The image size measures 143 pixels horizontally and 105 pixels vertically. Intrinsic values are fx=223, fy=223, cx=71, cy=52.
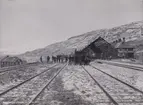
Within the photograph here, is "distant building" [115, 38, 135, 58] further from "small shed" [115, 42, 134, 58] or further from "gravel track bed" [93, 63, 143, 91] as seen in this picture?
"gravel track bed" [93, 63, 143, 91]

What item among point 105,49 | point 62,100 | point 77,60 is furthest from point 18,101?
point 105,49

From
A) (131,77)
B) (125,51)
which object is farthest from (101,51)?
(131,77)

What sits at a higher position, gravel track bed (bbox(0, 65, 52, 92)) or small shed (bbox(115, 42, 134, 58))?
small shed (bbox(115, 42, 134, 58))

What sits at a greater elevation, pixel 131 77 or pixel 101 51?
pixel 101 51

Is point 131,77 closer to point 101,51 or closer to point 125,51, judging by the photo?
point 101,51

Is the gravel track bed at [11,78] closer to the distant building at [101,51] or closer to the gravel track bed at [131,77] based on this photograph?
the gravel track bed at [131,77]

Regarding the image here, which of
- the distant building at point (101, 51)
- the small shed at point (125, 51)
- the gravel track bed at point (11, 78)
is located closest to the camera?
the gravel track bed at point (11, 78)

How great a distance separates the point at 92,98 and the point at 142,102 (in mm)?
1667

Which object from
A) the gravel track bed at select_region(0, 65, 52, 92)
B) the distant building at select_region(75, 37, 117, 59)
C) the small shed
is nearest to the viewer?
the gravel track bed at select_region(0, 65, 52, 92)

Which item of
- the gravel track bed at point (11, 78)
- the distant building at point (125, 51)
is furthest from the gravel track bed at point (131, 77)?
the distant building at point (125, 51)

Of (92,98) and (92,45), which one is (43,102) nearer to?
(92,98)

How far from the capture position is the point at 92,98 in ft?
25.2

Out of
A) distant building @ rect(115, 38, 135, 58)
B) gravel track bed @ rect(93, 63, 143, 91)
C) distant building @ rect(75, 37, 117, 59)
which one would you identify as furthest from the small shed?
gravel track bed @ rect(93, 63, 143, 91)

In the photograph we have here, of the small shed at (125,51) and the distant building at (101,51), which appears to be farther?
the small shed at (125,51)
